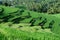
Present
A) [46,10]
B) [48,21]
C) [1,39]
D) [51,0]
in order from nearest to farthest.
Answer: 1. [1,39]
2. [48,21]
3. [46,10]
4. [51,0]

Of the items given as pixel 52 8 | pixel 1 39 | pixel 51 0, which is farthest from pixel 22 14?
pixel 51 0

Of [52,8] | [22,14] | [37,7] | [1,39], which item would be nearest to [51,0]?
[37,7]

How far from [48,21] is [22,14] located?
19.7 feet

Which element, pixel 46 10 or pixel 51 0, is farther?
pixel 51 0

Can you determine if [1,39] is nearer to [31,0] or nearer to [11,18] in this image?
[11,18]

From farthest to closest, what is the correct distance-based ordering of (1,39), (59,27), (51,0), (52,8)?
(51,0), (52,8), (59,27), (1,39)

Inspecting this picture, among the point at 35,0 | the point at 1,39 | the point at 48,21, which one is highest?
the point at 1,39

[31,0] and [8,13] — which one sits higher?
[8,13]

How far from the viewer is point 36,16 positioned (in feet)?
113

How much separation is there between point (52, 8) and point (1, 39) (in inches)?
5069

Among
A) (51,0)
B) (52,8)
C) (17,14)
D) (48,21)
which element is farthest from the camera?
(51,0)

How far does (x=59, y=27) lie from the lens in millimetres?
27672

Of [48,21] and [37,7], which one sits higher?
[48,21]

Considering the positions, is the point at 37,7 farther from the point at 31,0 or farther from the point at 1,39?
the point at 1,39
